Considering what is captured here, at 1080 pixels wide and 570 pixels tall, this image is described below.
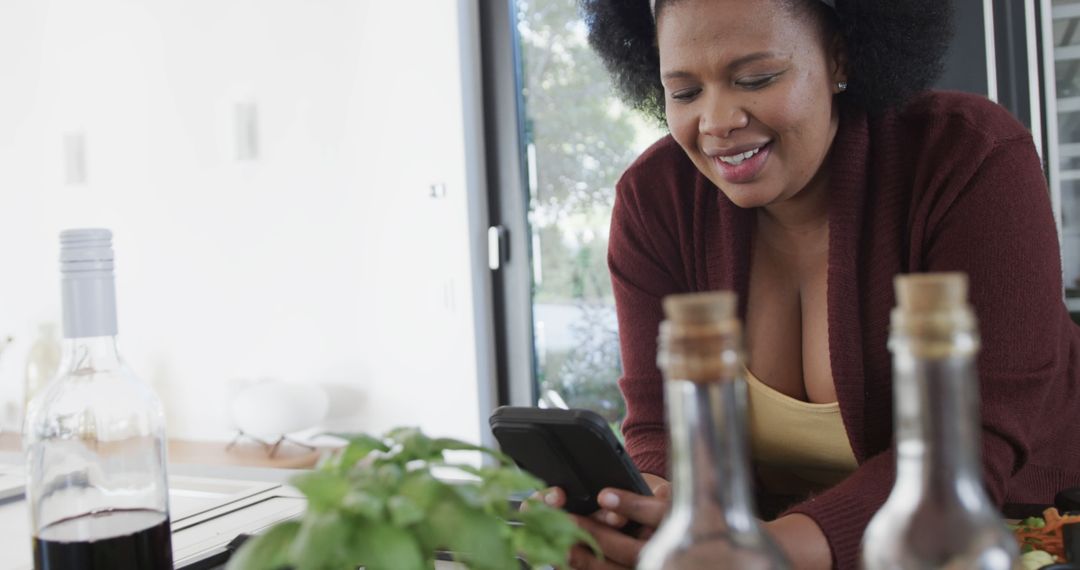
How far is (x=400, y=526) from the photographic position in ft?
1.24

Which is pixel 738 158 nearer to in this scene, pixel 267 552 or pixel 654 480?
pixel 654 480

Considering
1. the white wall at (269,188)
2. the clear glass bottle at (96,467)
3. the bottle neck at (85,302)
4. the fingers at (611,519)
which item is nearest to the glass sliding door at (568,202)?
the white wall at (269,188)

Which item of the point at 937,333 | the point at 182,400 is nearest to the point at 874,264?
the point at 937,333

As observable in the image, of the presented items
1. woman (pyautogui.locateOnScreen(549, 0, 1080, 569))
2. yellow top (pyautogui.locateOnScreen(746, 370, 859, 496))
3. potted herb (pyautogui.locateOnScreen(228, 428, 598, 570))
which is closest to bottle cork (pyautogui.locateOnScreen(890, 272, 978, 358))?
potted herb (pyautogui.locateOnScreen(228, 428, 598, 570))

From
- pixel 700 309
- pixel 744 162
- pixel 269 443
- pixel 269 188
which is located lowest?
pixel 269 443

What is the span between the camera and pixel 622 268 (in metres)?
1.36

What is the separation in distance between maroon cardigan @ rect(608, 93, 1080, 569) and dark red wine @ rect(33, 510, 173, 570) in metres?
0.49

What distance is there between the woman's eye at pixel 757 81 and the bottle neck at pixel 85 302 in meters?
0.75

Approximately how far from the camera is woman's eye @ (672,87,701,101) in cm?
117

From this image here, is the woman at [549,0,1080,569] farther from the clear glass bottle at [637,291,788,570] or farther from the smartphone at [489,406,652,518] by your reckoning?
the clear glass bottle at [637,291,788,570]

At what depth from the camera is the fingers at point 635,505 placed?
0.78 m

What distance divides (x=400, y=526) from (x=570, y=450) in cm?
37

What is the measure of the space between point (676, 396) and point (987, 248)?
802mm

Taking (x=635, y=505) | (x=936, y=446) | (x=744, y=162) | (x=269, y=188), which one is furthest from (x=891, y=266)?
(x=269, y=188)
